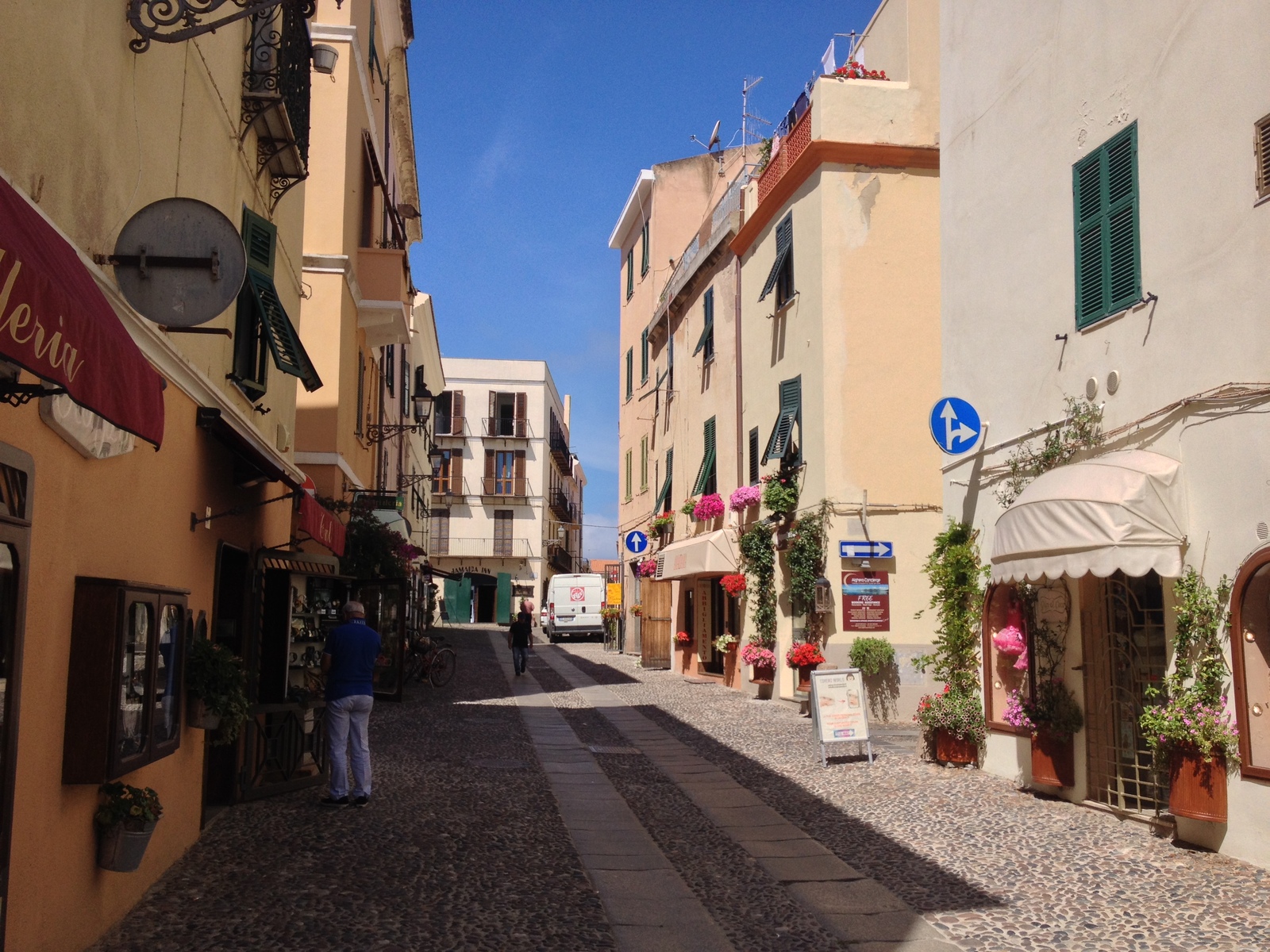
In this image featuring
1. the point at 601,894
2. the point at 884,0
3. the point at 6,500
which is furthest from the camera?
the point at 884,0

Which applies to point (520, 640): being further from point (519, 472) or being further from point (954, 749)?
point (519, 472)

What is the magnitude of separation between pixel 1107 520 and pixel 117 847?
677 cm

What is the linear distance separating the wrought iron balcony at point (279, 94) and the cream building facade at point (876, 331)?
366 inches

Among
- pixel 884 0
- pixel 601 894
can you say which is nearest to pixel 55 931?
pixel 601 894

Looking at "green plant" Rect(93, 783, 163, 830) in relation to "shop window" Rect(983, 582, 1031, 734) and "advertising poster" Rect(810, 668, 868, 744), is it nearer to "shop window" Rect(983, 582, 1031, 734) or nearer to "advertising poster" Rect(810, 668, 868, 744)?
"shop window" Rect(983, 582, 1031, 734)

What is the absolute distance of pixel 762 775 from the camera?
11.9 metres

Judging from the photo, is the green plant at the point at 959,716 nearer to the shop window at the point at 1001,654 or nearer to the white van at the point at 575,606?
the shop window at the point at 1001,654

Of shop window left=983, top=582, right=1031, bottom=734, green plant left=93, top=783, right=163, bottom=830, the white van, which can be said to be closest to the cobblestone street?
green plant left=93, top=783, right=163, bottom=830

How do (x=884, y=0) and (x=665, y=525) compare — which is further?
(x=665, y=525)

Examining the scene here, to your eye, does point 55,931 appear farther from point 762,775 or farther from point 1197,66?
point 1197,66

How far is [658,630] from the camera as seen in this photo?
29500 mm

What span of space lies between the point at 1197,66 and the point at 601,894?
23.7ft

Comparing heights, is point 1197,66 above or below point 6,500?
above

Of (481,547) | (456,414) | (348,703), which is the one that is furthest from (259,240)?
(456,414)
